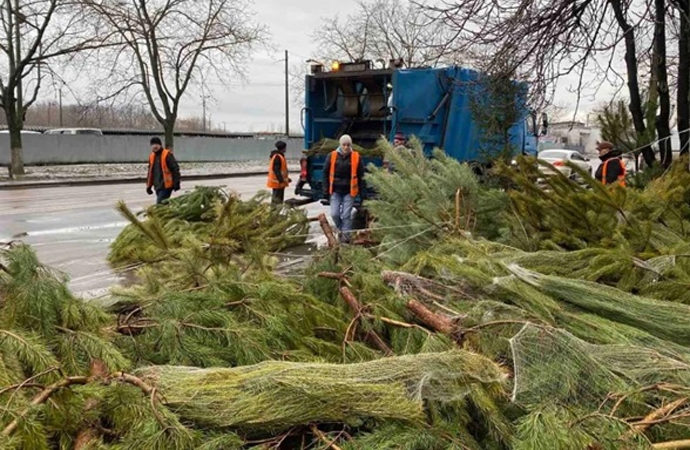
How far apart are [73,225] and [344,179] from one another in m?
5.31

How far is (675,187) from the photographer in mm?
5172

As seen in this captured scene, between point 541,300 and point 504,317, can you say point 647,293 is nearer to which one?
point 541,300

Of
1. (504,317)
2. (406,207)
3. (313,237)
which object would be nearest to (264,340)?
(504,317)

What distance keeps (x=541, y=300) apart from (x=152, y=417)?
190 cm

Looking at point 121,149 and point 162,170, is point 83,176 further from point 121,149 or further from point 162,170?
point 162,170

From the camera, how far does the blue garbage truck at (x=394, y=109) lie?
31.8ft

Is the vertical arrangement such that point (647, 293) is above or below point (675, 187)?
below

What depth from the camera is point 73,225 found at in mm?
10906

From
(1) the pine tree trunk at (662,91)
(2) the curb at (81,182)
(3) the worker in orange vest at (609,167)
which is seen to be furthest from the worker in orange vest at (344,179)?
(2) the curb at (81,182)

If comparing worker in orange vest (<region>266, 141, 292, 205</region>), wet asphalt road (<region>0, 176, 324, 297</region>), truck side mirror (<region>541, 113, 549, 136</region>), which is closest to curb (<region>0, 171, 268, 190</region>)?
wet asphalt road (<region>0, 176, 324, 297</region>)

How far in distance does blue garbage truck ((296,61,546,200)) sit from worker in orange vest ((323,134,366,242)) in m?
0.68

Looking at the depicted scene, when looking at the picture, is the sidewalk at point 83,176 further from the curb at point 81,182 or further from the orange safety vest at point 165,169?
the orange safety vest at point 165,169

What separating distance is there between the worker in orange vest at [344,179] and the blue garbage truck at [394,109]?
0.68m

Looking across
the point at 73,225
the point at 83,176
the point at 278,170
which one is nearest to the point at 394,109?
the point at 278,170
